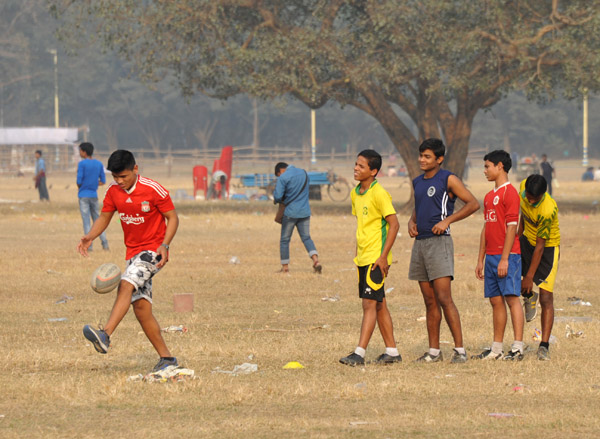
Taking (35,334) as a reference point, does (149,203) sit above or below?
above

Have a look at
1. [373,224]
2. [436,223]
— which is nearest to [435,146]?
[436,223]

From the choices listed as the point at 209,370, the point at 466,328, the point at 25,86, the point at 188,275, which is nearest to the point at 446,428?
the point at 209,370

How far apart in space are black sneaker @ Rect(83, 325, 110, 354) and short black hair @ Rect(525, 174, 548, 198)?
3342 millimetres

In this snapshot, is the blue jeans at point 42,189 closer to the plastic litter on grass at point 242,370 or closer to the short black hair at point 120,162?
the plastic litter on grass at point 242,370

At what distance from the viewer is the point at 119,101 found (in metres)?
88.6

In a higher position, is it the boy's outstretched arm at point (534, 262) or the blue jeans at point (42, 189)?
the boy's outstretched arm at point (534, 262)

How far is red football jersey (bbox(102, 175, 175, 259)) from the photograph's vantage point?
24.1 feet

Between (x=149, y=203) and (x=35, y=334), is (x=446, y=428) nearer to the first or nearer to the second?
(x=149, y=203)

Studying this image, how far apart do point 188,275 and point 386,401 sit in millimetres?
8489

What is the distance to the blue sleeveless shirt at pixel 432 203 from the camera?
7.87 metres

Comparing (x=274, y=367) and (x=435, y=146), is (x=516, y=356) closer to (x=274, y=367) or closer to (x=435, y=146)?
(x=435, y=146)

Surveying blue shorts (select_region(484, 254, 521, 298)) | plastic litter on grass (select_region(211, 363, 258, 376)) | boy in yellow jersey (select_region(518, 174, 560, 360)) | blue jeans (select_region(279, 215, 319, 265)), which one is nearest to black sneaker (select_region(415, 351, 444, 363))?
blue shorts (select_region(484, 254, 521, 298))

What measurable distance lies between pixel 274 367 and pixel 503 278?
1861mm

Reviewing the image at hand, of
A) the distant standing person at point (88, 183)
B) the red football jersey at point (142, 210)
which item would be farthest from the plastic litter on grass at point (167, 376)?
the distant standing person at point (88, 183)
